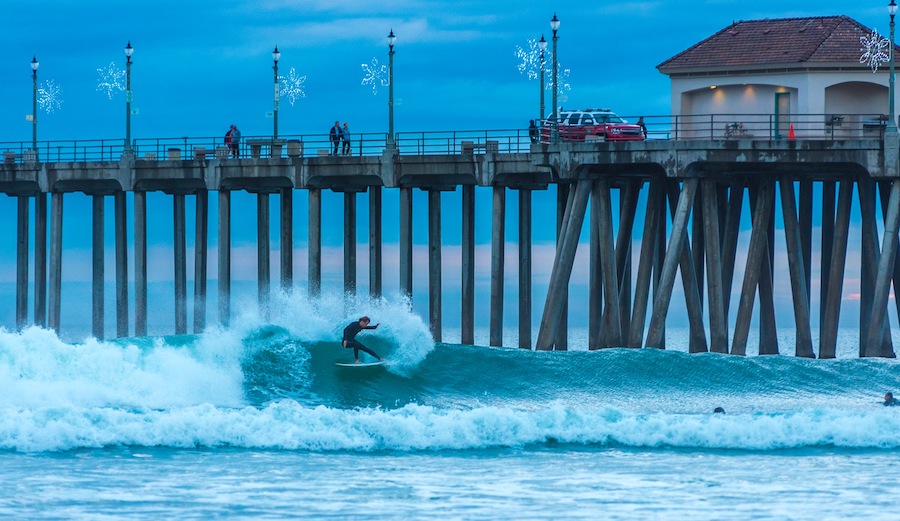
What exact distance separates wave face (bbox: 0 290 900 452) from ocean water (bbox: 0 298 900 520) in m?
0.06

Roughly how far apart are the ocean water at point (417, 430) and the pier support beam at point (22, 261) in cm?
1399

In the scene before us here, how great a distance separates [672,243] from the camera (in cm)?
3956

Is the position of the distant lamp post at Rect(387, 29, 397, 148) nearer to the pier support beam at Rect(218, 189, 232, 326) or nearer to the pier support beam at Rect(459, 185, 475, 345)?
the pier support beam at Rect(459, 185, 475, 345)

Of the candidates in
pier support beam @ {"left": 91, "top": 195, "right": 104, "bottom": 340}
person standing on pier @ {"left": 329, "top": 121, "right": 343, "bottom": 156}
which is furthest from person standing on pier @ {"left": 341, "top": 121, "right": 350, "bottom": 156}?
pier support beam @ {"left": 91, "top": 195, "right": 104, "bottom": 340}

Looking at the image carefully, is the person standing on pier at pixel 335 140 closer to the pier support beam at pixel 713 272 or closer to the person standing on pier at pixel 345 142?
the person standing on pier at pixel 345 142

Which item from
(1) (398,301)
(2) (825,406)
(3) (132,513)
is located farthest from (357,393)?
(3) (132,513)

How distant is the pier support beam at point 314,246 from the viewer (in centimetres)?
4556

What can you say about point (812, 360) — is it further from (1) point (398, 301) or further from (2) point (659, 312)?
(1) point (398, 301)

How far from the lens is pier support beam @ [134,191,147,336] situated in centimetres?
4894

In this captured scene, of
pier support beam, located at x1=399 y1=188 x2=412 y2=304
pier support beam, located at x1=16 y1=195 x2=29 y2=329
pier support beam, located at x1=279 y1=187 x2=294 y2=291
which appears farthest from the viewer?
pier support beam, located at x1=16 y1=195 x2=29 y2=329

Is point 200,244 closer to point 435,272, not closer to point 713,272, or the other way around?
point 435,272

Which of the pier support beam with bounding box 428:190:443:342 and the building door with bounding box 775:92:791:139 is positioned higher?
the building door with bounding box 775:92:791:139

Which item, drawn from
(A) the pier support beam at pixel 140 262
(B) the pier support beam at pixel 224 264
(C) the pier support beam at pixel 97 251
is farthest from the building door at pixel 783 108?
(C) the pier support beam at pixel 97 251

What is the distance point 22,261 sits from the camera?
178ft
